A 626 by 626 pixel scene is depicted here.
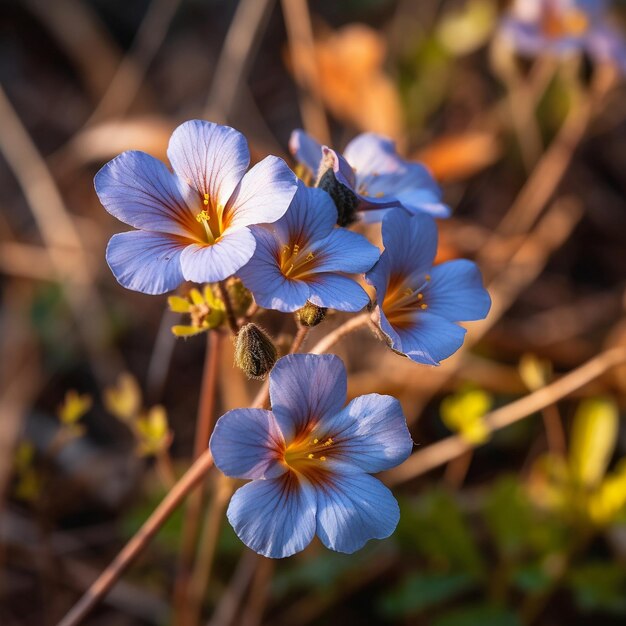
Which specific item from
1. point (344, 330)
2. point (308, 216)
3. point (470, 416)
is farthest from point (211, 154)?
point (470, 416)

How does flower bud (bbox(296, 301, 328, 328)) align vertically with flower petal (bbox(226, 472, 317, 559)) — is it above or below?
above

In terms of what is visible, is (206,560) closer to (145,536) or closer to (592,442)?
(145,536)

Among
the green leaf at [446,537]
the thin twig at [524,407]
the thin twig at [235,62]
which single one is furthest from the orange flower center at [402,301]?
the thin twig at [235,62]

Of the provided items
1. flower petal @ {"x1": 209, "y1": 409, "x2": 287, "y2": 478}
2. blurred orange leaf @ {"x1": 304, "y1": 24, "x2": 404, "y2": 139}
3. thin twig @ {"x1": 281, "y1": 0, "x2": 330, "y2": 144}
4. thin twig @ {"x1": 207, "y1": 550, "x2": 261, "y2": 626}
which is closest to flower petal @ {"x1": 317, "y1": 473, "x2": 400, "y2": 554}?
flower petal @ {"x1": 209, "y1": 409, "x2": 287, "y2": 478}

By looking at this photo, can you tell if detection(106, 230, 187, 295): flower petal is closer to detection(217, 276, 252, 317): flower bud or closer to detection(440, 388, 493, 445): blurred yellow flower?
detection(217, 276, 252, 317): flower bud

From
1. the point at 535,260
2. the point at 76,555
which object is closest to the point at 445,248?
the point at 535,260

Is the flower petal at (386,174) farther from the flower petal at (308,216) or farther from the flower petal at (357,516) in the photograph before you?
the flower petal at (357,516)

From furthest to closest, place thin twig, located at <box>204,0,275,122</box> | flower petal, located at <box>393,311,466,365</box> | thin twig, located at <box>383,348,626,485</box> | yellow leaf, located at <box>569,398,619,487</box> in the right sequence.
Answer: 1. thin twig, located at <box>204,0,275,122</box>
2. yellow leaf, located at <box>569,398,619,487</box>
3. thin twig, located at <box>383,348,626,485</box>
4. flower petal, located at <box>393,311,466,365</box>
